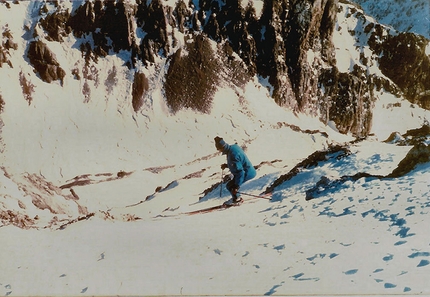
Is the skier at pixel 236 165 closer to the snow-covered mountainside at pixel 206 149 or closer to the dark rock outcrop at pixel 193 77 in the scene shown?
the snow-covered mountainside at pixel 206 149

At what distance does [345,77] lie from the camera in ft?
89.8

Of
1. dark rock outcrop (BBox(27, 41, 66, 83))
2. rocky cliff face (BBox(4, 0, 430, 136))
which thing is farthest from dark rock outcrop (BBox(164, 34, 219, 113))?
dark rock outcrop (BBox(27, 41, 66, 83))

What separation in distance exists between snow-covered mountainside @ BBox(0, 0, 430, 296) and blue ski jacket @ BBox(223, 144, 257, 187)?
0.61 metres

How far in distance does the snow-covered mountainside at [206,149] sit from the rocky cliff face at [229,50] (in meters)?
0.13

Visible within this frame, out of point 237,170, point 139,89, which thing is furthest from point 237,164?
point 139,89

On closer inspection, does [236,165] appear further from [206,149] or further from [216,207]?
[206,149]

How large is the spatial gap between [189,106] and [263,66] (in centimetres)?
886

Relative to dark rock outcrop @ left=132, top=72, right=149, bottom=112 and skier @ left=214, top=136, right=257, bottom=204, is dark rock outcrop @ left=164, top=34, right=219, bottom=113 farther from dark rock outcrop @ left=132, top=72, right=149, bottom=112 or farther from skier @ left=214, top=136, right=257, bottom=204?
skier @ left=214, top=136, right=257, bottom=204

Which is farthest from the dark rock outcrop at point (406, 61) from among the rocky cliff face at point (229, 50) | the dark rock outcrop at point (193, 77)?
the dark rock outcrop at point (193, 77)

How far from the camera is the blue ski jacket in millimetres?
8469

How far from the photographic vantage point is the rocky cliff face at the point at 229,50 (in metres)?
23.1

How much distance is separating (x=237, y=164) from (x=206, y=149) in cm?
721

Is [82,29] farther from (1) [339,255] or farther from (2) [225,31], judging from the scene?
(1) [339,255]

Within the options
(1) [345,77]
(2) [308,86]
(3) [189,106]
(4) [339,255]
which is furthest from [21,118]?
(1) [345,77]
